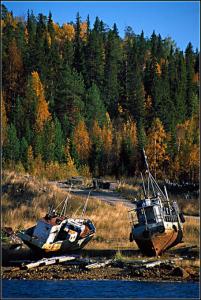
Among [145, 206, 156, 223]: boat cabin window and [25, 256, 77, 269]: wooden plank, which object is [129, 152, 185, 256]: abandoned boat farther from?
[25, 256, 77, 269]: wooden plank

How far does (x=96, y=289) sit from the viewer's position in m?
19.8

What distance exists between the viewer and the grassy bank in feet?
103

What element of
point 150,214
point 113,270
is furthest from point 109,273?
point 150,214

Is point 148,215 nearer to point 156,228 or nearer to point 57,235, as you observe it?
point 156,228

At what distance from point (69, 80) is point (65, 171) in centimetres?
1953

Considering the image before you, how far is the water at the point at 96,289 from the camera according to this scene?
736 inches

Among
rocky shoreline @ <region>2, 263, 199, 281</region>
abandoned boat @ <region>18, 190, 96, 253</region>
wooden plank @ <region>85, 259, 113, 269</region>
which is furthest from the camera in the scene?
abandoned boat @ <region>18, 190, 96, 253</region>

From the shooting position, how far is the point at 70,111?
69125 mm

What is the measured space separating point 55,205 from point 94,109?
3281 centimetres

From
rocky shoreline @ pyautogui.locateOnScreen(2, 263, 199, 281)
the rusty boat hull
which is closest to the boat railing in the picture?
the rusty boat hull

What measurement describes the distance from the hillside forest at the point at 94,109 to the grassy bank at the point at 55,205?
10874mm

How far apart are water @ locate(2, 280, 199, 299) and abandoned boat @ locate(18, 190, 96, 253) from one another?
6.11m

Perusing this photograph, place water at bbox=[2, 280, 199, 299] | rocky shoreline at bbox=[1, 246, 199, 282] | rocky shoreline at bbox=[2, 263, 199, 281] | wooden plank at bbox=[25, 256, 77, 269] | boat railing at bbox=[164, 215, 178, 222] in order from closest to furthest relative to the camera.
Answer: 1. water at bbox=[2, 280, 199, 299]
2. rocky shoreline at bbox=[2, 263, 199, 281]
3. rocky shoreline at bbox=[1, 246, 199, 282]
4. wooden plank at bbox=[25, 256, 77, 269]
5. boat railing at bbox=[164, 215, 178, 222]

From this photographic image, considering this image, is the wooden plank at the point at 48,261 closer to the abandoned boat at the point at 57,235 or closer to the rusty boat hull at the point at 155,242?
the abandoned boat at the point at 57,235
